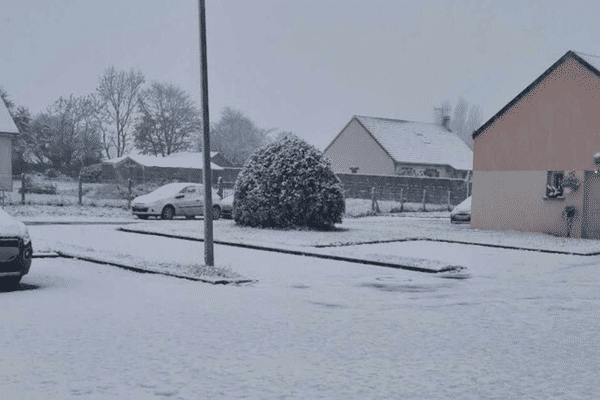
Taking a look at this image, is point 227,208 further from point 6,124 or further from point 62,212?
point 6,124

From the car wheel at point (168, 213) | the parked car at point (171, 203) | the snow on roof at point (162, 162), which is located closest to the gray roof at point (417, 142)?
the snow on roof at point (162, 162)

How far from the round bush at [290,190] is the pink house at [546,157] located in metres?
6.58

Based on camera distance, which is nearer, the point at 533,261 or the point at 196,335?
the point at 196,335

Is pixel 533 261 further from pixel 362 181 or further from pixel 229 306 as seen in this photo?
pixel 362 181

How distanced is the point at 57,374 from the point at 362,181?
4078 centimetres

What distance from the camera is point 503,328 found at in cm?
796

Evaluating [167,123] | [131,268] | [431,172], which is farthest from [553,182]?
[167,123]

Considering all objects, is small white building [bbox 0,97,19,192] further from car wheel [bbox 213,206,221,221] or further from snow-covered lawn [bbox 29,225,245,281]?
snow-covered lawn [bbox 29,225,245,281]

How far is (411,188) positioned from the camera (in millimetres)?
44281

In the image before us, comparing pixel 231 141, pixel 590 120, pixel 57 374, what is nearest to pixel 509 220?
pixel 590 120

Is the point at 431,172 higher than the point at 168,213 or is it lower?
higher

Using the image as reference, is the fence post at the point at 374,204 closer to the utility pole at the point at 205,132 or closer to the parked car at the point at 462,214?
the parked car at the point at 462,214

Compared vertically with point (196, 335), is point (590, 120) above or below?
above

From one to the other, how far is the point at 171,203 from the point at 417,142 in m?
33.6
